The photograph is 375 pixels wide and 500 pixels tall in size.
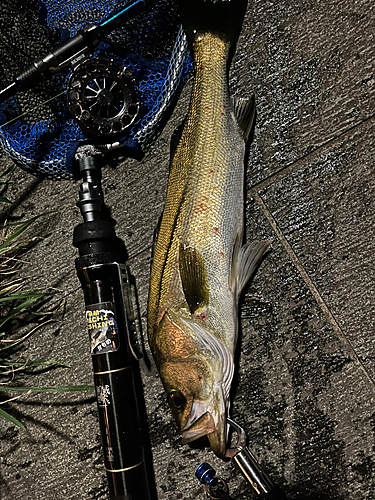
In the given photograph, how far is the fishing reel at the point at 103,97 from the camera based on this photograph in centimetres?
226

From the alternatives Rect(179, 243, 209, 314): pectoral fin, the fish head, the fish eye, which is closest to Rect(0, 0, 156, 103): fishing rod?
Rect(179, 243, 209, 314): pectoral fin

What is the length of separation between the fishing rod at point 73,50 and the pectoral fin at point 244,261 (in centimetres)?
122

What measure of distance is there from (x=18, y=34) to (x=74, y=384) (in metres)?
1.94

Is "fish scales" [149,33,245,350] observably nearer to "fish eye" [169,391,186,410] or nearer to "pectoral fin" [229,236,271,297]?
"pectoral fin" [229,236,271,297]

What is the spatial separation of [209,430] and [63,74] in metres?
1.97

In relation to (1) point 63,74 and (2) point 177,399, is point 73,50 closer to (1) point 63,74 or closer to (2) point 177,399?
(1) point 63,74

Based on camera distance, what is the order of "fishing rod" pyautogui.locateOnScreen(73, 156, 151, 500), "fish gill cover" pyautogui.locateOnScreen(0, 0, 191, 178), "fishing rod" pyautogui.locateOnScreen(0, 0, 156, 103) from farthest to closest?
"fish gill cover" pyautogui.locateOnScreen(0, 0, 191, 178), "fishing rod" pyautogui.locateOnScreen(0, 0, 156, 103), "fishing rod" pyautogui.locateOnScreen(73, 156, 151, 500)

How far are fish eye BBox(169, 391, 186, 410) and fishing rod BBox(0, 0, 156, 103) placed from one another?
1691mm

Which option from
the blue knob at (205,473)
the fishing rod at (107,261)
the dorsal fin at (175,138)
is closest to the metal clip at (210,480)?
the blue knob at (205,473)

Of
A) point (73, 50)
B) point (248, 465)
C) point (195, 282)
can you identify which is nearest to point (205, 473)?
point (248, 465)

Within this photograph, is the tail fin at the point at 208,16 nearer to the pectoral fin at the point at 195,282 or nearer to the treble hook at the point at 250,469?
the pectoral fin at the point at 195,282

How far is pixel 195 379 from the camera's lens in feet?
6.56

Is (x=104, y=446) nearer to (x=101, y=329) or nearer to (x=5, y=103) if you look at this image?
(x=101, y=329)

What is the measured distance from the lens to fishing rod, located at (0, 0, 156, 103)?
7.33 ft
